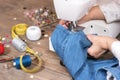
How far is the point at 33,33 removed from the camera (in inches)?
49.6

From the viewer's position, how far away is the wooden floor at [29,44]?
110cm

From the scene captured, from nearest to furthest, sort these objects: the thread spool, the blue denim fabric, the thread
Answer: the blue denim fabric < the thread spool < the thread

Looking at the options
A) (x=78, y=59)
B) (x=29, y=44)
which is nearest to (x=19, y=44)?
(x=29, y=44)

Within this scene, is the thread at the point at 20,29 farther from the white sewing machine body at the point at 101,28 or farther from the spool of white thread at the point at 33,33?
the white sewing machine body at the point at 101,28

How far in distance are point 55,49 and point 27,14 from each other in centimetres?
42

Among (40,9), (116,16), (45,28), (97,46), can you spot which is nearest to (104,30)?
(116,16)

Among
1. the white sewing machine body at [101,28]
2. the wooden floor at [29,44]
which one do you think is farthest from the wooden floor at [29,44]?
the white sewing machine body at [101,28]

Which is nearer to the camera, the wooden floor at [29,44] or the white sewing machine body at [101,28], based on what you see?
the wooden floor at [29,44]

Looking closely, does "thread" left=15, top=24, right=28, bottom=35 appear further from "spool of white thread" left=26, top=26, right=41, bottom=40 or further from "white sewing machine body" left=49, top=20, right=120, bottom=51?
"white sewing machine body" left=49, top=20, right=120, bottom=51

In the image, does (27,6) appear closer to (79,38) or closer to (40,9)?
(40,9)

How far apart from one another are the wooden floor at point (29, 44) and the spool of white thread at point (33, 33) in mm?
26

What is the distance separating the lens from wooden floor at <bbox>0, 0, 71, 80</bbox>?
1102 mm

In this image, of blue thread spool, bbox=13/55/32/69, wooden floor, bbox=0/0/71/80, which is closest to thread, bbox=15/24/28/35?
wooden floor, bbox=0/0/71/80

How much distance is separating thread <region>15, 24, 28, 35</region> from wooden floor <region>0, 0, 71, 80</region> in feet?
0.16
